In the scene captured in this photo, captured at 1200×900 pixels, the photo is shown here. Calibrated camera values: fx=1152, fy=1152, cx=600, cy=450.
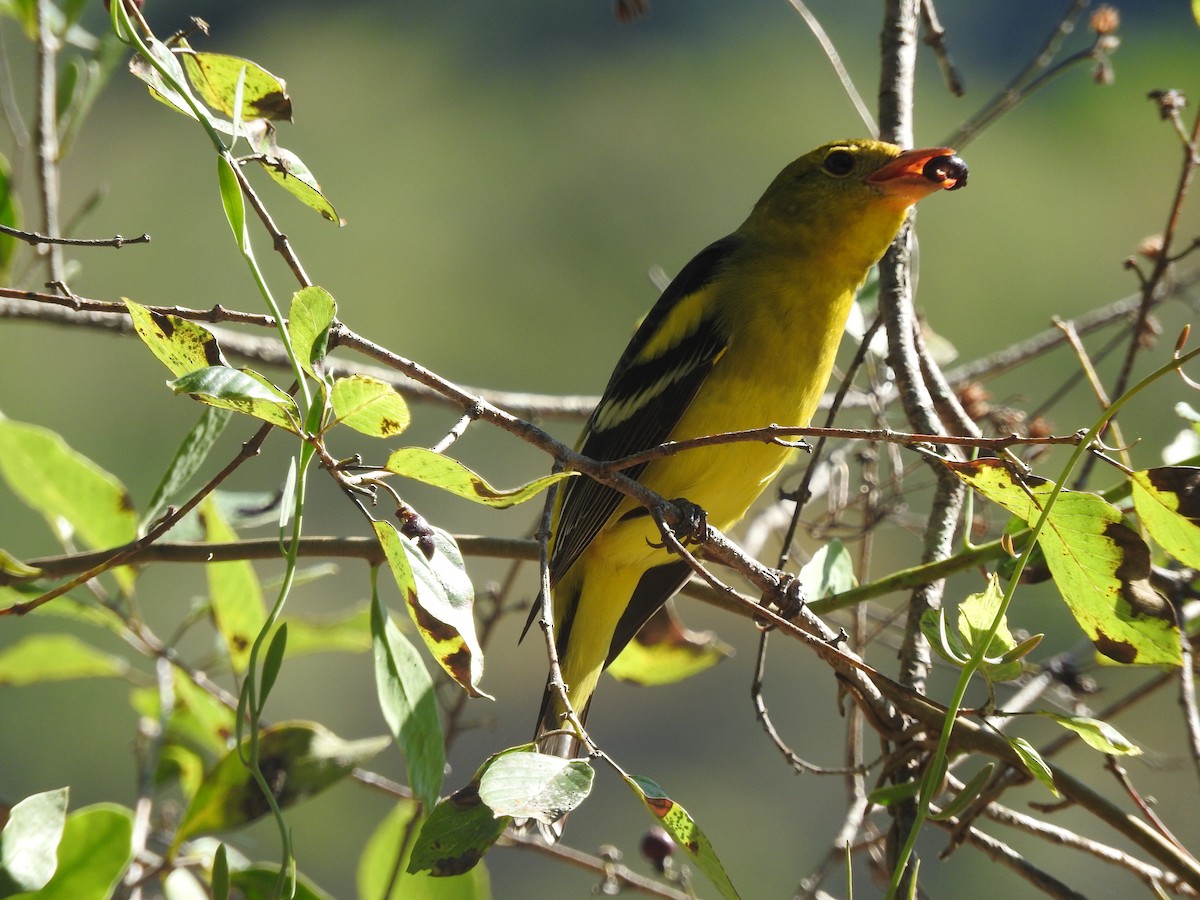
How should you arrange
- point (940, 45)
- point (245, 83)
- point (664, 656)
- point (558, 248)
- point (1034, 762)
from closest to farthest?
1. point (1034, 762)
2. point (245, 83)
3. point (940, 45)
4. point (664, 656)
5. point (558, 248)

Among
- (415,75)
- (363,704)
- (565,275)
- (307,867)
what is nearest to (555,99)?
(415,75)

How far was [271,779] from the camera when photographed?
1628 millimetres

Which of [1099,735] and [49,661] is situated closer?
[1099,735]

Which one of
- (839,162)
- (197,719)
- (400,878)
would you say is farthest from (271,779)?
(839,162)

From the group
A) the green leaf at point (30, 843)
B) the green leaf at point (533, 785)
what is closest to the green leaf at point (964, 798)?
the green leaf at point (533, 785)

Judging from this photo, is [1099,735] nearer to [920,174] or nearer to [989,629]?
[989,629]

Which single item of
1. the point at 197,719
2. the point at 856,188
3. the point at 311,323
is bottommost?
the point at 197,719

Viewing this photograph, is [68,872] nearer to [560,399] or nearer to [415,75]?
[560,399]

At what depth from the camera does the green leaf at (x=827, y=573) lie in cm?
169

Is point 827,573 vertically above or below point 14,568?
above

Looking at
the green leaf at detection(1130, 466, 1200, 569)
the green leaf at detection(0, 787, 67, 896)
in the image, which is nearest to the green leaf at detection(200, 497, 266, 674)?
the green leaf at detection(0, 787, 67, 896)

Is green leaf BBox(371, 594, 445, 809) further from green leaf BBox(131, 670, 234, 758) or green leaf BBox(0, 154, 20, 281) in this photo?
green leaf BBox(0, 154, 20, 281)

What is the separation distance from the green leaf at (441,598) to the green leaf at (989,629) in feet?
1.59

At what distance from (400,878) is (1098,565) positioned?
3.40 feet
